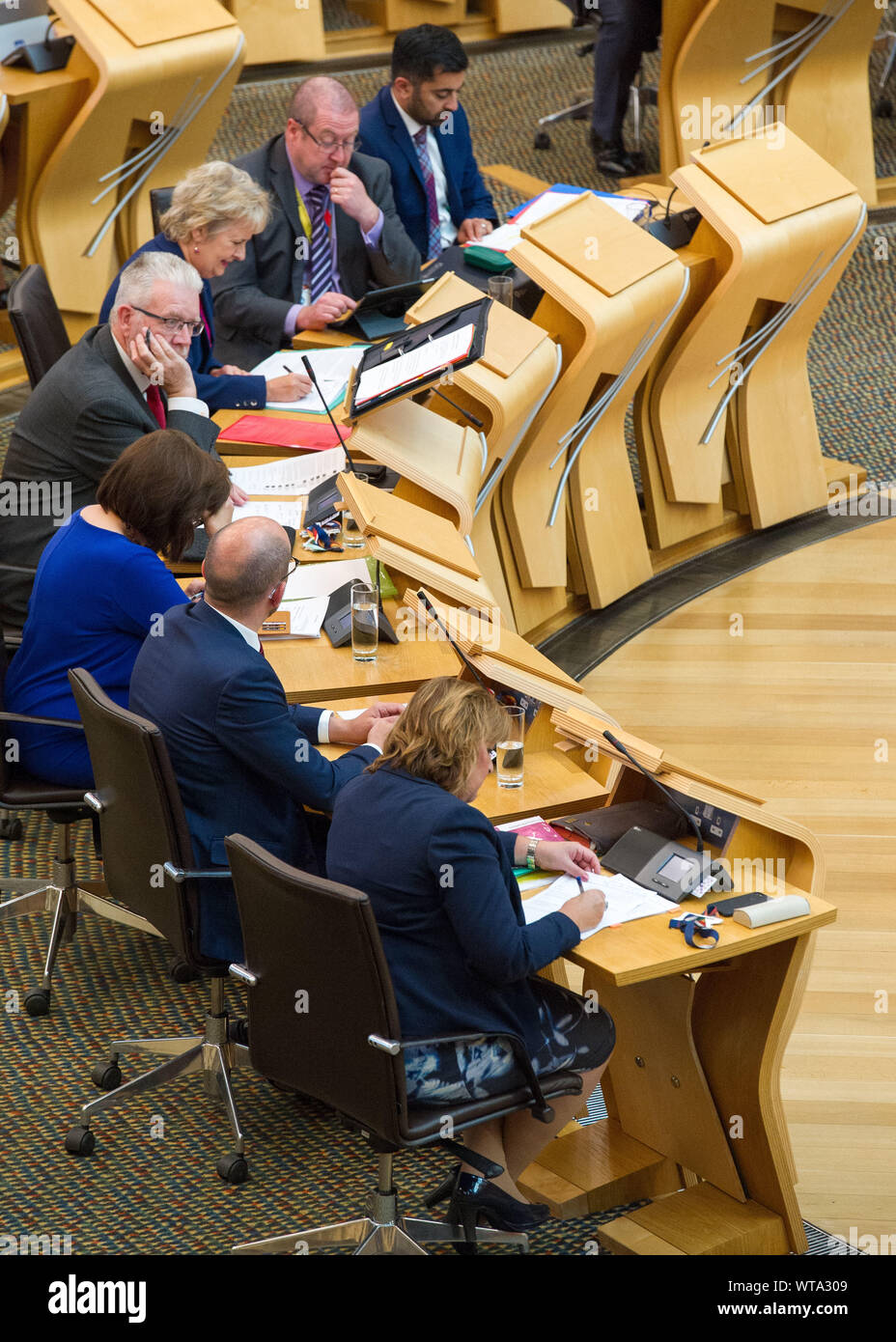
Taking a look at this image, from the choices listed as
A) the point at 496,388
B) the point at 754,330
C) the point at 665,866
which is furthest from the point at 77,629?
the point at 754,330

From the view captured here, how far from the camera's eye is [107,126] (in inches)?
259

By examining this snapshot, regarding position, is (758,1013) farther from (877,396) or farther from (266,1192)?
(877,396)

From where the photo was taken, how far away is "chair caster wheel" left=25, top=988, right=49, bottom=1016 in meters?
3.64

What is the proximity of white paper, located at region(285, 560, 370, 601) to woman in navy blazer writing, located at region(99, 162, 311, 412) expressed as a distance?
1.03 metres

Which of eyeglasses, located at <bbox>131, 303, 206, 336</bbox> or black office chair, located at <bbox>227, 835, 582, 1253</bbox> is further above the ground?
eyeglasses, located at <bbox>131, 303, 206, 336</bbox>

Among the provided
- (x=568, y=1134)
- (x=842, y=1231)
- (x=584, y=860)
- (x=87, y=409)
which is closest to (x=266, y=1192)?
(x=568, y=1134)

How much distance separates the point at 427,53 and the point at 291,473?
2070 mm

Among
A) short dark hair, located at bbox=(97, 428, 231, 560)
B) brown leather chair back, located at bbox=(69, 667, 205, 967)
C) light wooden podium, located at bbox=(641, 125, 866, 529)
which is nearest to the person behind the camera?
brown leather chair back, located at bbox=(69, 667, 205, 967)

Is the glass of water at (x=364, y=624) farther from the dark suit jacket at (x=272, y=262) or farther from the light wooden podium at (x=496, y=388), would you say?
the dark suit jacket at (x=272, y=262)

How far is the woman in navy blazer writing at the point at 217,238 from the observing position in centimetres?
471

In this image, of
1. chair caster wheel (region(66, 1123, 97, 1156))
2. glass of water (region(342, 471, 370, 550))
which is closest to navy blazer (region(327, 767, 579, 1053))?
chair caster wheel (region(66, 1123, 97, 1156))

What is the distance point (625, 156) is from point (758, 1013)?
251 inches

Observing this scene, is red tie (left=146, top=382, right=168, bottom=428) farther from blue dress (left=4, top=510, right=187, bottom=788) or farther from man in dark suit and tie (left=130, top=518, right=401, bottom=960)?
man in dark suit and tie (left=130, top=518, right=401, bottom=960)

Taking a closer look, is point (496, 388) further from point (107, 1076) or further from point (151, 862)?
point (107, 1076)
